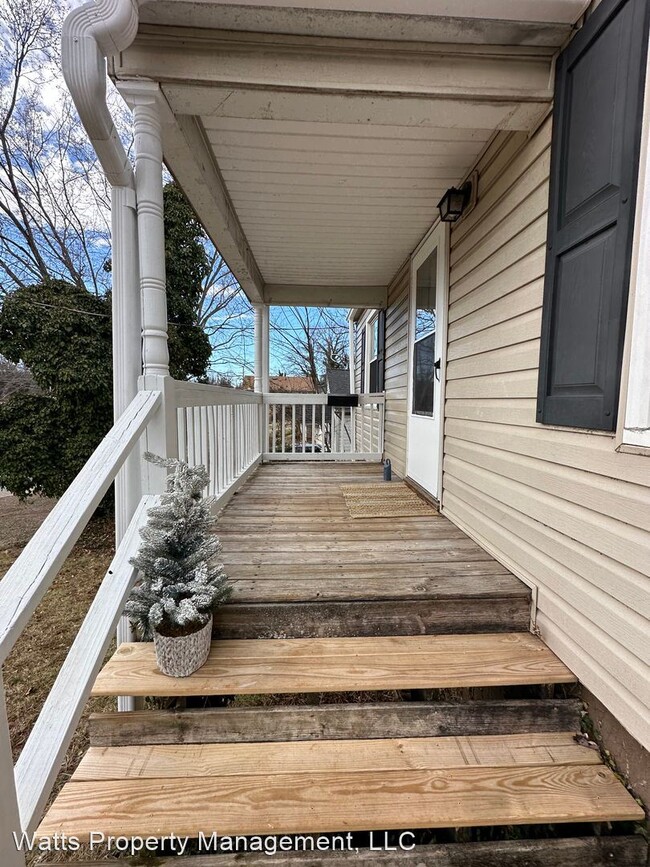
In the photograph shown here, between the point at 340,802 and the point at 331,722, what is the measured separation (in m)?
0.23

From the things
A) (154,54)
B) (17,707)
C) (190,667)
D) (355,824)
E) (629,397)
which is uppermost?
(154,54)

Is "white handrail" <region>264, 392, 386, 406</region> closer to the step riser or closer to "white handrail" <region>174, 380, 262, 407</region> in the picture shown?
"white handrail" <region>174, 380, 262, 407</region>

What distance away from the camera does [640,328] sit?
A: 1.17m

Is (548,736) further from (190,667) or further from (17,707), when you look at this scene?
(17,707)

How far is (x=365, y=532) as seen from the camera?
7.70ft

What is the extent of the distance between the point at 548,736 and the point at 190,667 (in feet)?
4.13

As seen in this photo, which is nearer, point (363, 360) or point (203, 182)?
point (203, 182)

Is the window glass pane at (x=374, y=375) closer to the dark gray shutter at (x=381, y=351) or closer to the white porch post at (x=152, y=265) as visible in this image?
the dark gray shutter at (x=381, y=351)

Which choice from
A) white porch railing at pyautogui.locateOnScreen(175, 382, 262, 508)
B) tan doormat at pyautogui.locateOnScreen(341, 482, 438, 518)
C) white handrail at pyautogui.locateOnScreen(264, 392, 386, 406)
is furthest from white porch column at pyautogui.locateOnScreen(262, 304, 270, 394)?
tan doormat at pyautogui.locateOnScreen(341, 482, 438, 518)

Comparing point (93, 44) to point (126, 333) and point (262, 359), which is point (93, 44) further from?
point (262, 359)

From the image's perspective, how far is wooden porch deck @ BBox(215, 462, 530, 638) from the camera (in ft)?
5.10

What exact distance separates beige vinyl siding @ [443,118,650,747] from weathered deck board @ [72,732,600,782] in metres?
0.30

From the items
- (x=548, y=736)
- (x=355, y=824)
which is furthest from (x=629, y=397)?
(x=355, y=824)

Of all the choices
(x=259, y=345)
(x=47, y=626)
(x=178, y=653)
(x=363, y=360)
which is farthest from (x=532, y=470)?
(x=363, y=360)
